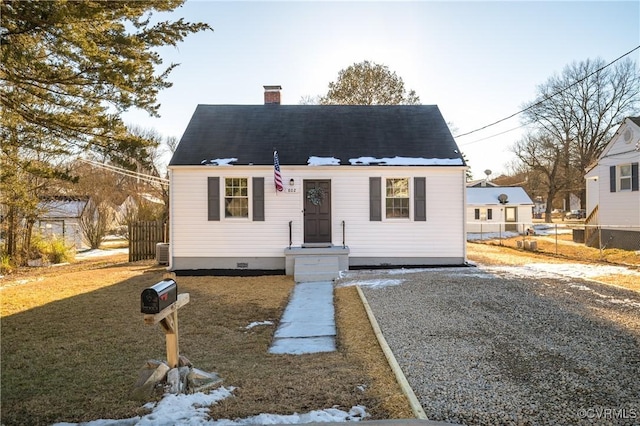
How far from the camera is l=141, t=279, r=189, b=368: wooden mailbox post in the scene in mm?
4016

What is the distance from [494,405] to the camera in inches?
144

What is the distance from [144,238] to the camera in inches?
671

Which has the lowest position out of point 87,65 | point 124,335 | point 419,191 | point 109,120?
point 124,335

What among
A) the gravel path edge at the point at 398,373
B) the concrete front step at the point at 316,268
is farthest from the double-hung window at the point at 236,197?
the gravel path edge at the point at 398,373

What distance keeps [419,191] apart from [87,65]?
8.81 metres

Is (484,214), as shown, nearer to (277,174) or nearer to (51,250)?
(277,174)

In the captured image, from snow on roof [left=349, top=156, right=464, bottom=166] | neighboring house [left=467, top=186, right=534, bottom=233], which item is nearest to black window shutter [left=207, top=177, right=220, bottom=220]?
snow on roof [left=349, top=156, right=464, bottom=166]

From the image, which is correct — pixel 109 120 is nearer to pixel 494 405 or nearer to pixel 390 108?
pixel 494 405

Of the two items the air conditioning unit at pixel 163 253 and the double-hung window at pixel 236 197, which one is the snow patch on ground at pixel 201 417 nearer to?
the double-hung window at pixel 236 197

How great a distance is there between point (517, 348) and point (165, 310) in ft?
13.4

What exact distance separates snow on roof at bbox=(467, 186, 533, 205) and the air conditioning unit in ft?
81.3

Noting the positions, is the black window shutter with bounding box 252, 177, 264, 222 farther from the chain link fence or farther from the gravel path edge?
the chain link fence

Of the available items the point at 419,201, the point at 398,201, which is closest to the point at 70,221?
the point at 398,201

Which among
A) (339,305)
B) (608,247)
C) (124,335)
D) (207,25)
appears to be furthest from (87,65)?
(608,247)
